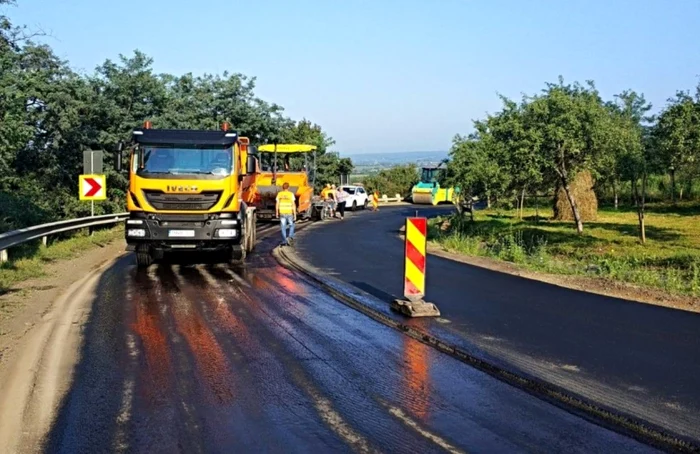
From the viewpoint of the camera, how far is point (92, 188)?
22.4 metres

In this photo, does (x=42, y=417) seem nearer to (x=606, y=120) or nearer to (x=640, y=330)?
(x=640, y=330)

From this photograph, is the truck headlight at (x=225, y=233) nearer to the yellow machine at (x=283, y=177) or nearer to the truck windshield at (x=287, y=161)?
the yellow machine at (x=283, y=177)

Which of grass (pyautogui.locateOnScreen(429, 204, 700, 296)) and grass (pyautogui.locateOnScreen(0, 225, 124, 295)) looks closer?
grass (pyautogui.locateOnScreen(0, 225, 124, 295))

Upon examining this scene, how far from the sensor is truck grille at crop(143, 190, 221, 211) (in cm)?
1555

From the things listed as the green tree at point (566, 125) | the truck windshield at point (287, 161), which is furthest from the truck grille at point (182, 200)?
the truck windshield at point (287, 161)

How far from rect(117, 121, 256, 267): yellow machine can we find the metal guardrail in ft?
8.09

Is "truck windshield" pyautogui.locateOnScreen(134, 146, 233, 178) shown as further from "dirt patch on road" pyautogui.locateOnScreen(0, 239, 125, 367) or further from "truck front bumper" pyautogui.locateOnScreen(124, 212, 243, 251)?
"dirt patch on road" pyautogui.locateOnScreen(0, 239, 125, 367)

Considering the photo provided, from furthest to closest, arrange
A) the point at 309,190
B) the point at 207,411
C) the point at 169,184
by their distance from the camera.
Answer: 1. the point at 309,190
2. the point at 169,184
3. the point at 207,411

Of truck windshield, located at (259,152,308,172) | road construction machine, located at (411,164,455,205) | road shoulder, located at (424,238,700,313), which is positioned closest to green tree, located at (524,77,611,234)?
road shoulder, located at (424,238,700,313)

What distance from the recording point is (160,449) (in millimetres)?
5242

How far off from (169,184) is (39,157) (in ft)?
57.4

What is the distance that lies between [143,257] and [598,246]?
13072 mm

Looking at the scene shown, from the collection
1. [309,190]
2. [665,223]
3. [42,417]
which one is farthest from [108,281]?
[665,223]

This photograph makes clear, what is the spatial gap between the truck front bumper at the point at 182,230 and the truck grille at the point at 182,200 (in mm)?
176
